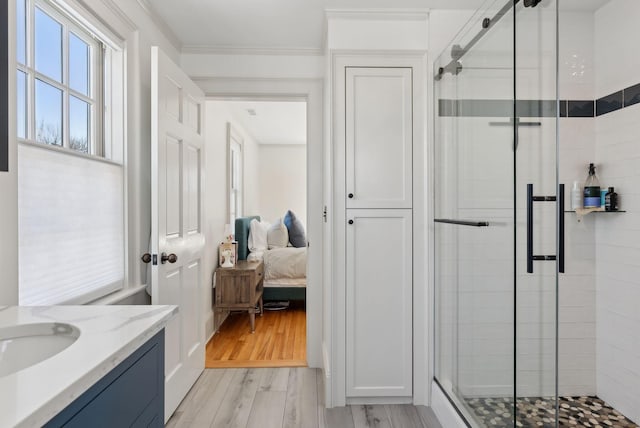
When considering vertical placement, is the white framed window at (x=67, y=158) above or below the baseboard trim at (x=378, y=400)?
above

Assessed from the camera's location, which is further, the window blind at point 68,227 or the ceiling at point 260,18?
the ceiling at point 260,18

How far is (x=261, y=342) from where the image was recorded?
3.45 metres

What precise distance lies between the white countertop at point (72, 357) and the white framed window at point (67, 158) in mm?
411

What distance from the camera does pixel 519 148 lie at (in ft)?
4.67

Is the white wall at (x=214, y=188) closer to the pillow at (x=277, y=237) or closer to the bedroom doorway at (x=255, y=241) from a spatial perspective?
the bedroom doorway at (x=255, y=241)

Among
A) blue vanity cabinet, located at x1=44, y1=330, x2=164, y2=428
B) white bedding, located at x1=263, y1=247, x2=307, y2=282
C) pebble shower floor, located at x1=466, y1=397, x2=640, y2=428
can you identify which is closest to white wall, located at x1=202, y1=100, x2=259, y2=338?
white bedding, located at x1=263, y1=247, x2=307, y2=282

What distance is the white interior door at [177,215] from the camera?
79.9 inches

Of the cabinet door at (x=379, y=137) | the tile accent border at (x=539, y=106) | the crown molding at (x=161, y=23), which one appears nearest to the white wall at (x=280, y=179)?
the crown molding at (x=161, y=23)

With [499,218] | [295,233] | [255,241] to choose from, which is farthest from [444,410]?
[295,233]

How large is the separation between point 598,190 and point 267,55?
2.31m

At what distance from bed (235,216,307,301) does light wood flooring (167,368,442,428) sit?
173 centimetres

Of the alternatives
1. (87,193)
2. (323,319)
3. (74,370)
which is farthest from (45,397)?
(323,319)

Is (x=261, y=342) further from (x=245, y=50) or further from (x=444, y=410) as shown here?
(x=245, y=50)

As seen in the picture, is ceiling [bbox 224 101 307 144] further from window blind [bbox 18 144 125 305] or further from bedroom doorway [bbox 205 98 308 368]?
window blind [bbox 18 144 125 305]
